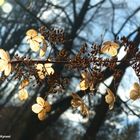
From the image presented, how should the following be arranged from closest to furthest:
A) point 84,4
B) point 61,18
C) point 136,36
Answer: point 136,36 → point 84,4 → point 61,18

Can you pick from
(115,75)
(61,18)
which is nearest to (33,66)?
(115,75)

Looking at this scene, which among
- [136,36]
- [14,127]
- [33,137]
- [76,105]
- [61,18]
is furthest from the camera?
[14,127]

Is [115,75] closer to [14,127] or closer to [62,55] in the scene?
[62,55]

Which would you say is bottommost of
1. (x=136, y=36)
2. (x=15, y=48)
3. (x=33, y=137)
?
(x=33, y=137)

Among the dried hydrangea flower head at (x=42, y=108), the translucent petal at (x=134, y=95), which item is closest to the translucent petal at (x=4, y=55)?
the dried hydrangea flower head at (x=42, y=108)

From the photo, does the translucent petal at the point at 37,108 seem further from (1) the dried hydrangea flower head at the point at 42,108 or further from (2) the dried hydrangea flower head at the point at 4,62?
(2) the dried hydrangea flower head at the point at 4,62

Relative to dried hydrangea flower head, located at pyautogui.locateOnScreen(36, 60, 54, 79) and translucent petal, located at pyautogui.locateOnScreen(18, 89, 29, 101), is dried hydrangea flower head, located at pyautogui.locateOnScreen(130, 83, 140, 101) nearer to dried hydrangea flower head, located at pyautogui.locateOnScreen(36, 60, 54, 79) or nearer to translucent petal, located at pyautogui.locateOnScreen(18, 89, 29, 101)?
dried hydrangea flower head, located at pyautogui.locateOnScreen(36, 60, 54, 79)

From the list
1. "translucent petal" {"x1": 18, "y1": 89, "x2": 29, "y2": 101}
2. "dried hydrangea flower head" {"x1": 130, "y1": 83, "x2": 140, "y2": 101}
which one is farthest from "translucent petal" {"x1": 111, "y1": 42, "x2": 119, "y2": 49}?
"translucent petal" {"x1": 18, "y1": 89, "x2": 29, "y2": 101}
